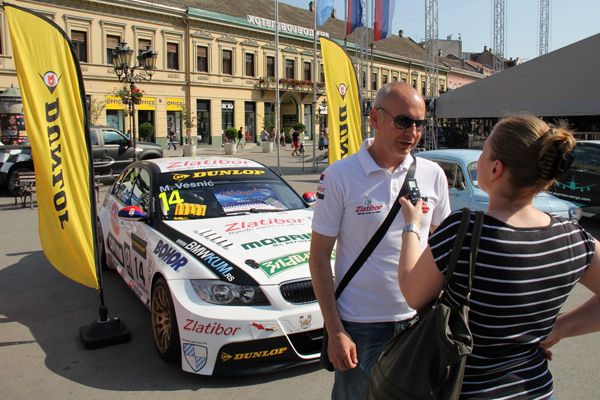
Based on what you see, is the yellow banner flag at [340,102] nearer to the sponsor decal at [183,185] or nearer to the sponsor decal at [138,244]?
the sponsor decal at [183,185]

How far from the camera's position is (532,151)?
150cm

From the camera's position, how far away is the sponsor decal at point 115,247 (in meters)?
5.27

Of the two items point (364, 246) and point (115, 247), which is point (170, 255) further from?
point (364, 246)

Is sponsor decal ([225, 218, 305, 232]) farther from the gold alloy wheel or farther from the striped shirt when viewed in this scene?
the striped shirt

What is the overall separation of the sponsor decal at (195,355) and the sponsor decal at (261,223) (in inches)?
43.8

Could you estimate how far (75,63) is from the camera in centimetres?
412

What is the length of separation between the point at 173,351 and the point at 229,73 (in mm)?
40074

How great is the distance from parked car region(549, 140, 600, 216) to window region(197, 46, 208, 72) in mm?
34125

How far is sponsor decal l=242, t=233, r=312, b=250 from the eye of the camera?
12.9ft

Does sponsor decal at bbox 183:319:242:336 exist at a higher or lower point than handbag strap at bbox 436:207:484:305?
lower

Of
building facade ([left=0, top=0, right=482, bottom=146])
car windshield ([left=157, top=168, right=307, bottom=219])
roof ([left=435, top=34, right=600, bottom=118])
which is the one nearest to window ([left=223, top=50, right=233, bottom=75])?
building facade ([left=0, top=0, right=482, bottom=146])

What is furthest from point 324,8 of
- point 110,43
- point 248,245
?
point 110,43

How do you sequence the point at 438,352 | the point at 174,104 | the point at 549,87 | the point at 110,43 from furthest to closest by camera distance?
1. the point at 174,104
2. the point at 110,43
3. the point at 549,87
4. the point at 438,352

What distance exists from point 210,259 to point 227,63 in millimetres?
39772
